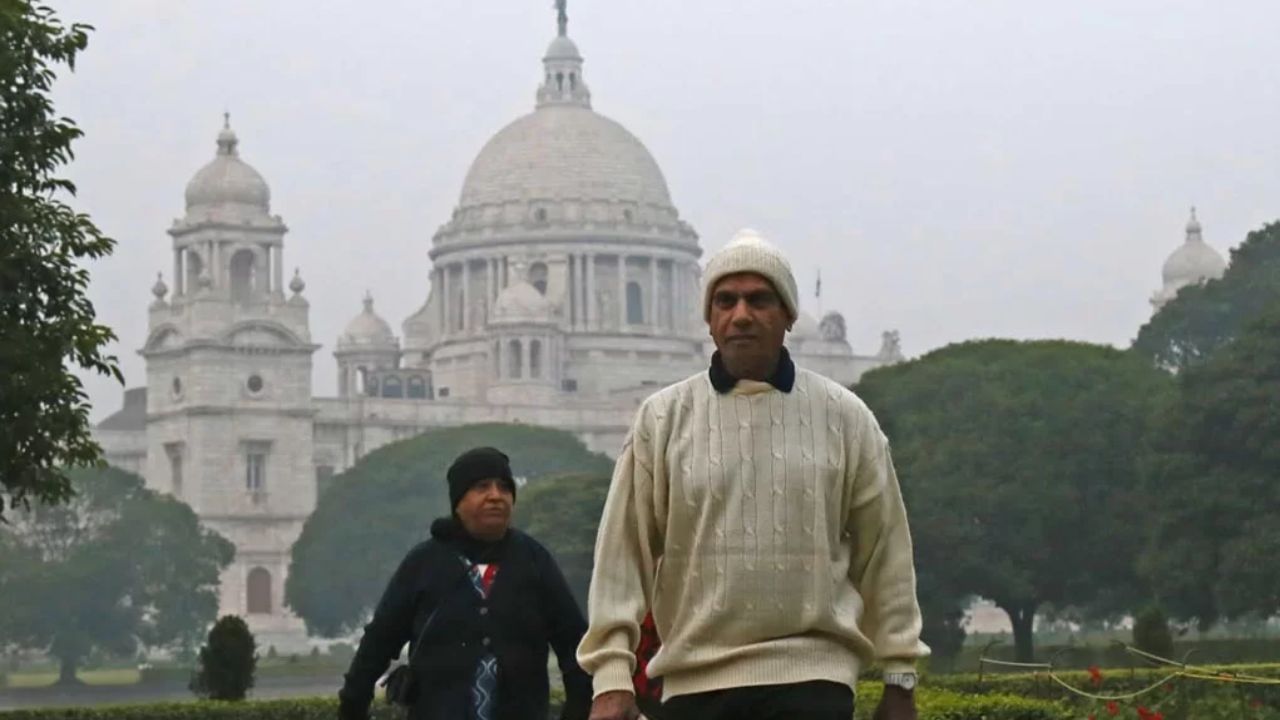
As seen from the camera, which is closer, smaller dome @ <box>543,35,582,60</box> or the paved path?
the paved path

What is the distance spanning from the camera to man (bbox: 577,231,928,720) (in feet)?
31.0

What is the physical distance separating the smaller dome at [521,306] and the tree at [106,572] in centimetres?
4630

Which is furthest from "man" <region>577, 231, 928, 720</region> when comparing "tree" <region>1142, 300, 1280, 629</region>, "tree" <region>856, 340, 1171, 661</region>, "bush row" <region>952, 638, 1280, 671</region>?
"tree" <region>856, 340, 1171, 661</region>

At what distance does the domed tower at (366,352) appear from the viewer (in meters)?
168

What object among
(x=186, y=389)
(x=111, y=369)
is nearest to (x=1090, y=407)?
(x=111, y=369)

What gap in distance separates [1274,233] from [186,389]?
190 feet

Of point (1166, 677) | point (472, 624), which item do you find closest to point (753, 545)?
point (472, 624)

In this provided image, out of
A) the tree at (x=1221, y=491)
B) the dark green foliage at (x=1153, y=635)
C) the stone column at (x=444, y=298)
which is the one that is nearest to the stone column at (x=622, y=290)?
the stone column at (x=444, y=298)

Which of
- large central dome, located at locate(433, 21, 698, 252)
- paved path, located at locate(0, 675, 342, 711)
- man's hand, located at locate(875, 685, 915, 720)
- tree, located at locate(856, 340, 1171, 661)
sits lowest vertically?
man's hand, located at locate(875, 685, 915, 720)

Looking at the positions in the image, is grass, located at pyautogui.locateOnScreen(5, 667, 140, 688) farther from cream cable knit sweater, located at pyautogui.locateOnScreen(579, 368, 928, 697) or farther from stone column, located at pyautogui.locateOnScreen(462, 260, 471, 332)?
cream cable knit sweater, located at pyautogui.locateOnScreen(579, 368, 928, 697)

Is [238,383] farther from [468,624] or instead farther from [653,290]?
[468,624]

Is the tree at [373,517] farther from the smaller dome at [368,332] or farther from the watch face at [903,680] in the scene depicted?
the watch face at [903,680]

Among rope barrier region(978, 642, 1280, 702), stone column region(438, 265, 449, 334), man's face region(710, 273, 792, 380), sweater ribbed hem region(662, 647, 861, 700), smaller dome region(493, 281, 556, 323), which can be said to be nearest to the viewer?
sweater ribbed hem region(662, 647, 861, 700)

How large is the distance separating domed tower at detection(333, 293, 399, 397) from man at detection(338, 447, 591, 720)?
155230 mm
